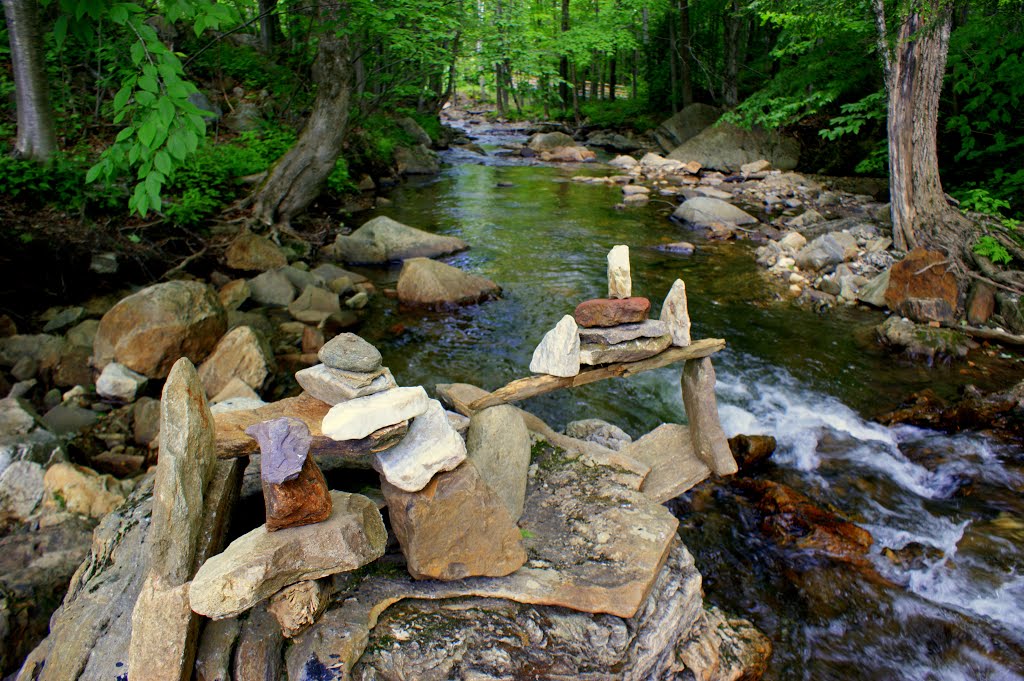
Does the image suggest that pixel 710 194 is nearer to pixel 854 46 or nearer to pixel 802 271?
pixel 854 46

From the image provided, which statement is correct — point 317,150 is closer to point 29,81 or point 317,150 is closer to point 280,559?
point 29,81

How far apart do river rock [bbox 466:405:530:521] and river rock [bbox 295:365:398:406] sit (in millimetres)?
684

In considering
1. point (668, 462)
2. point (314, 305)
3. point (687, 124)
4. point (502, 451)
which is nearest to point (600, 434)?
point (668, 462)

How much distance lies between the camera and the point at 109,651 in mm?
2492

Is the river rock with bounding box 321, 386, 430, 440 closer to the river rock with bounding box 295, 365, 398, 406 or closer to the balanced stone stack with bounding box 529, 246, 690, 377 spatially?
the river rock with bounding box 295, 365, 398, 406

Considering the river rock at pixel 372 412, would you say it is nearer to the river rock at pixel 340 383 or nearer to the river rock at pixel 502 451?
the river rock at pixel 340 383

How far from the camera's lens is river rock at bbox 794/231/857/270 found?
10.8m

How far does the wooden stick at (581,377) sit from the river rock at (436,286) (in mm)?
5214

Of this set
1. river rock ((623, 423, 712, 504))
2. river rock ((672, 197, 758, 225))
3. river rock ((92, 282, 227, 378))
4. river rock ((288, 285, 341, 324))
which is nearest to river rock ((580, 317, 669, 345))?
river rock ((623, 423, 712, 504))

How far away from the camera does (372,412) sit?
2.82m

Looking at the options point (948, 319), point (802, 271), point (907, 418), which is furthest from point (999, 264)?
point (907, 418)

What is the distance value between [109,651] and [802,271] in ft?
36.8

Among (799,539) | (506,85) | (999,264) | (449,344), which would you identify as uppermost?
(506,85)

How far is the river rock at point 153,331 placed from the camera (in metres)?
6.06
